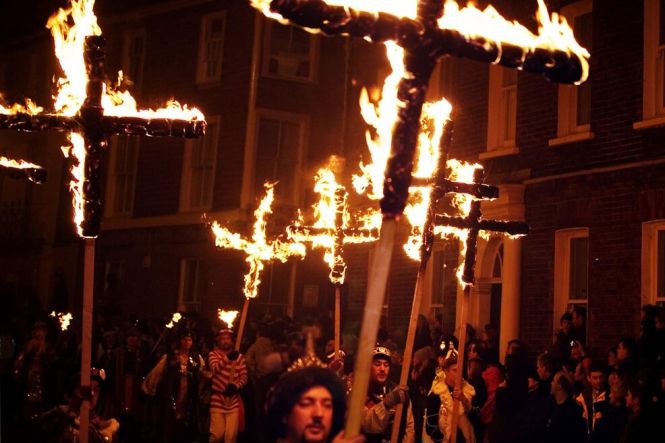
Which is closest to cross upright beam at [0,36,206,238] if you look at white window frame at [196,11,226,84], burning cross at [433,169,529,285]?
burning cross at [433,169,529,285]

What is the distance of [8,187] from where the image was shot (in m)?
38.3

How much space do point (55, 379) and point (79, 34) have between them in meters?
11.2

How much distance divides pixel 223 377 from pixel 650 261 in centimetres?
606

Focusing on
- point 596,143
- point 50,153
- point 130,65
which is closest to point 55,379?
point 596,143

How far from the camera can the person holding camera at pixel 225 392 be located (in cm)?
1485

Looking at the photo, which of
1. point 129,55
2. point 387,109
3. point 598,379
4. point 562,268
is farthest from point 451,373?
point 129,55

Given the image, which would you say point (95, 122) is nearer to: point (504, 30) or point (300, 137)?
point (504, 30)

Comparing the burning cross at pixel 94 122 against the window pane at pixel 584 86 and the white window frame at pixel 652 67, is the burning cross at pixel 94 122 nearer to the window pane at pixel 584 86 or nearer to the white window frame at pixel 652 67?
the white window frame at pixel 652 67

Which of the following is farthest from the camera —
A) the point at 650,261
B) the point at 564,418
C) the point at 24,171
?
the point at 650,261

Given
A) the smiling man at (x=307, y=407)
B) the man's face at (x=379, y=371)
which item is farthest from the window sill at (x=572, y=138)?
the smiling man at (x=307, y=407)

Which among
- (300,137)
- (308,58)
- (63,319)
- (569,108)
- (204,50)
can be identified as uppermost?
(204,50)

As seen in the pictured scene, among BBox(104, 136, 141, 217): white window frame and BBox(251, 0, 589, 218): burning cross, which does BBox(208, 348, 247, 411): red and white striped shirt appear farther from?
BBox(104, 136, 141, 217): white window frame

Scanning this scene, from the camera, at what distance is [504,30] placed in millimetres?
5191

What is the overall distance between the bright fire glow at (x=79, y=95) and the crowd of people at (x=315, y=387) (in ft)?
5.58
